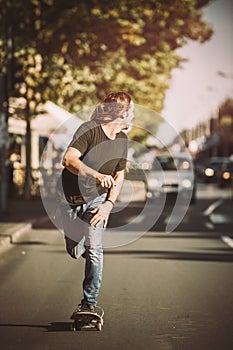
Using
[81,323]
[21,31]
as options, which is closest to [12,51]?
[21,31]

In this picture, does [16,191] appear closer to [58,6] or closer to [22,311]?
[58,6]

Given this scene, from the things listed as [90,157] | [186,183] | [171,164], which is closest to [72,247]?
[90,157]

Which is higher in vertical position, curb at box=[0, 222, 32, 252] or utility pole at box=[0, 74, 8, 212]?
utility pole at box=[0, 74, 8, 212]

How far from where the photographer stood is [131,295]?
8188mm

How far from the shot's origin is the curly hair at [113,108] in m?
6.50

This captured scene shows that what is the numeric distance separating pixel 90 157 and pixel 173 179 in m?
21.0

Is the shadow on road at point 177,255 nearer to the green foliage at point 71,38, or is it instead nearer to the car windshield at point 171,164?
the green foliage at point 71,38

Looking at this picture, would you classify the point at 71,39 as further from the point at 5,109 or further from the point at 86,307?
the point at 86,307

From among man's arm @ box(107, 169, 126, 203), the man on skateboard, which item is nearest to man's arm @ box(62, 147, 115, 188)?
the man on skateboard

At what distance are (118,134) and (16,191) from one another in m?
21.0

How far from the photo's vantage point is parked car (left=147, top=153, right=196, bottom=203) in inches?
1059

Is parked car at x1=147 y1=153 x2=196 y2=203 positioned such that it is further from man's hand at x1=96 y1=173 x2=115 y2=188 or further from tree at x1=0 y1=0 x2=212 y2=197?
man's hand at x1=96 y1=173 x2=115 y2=188

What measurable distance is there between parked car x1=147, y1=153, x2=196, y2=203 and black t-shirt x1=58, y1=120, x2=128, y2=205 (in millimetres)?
19941

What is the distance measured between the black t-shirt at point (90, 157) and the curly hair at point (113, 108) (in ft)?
0.24
